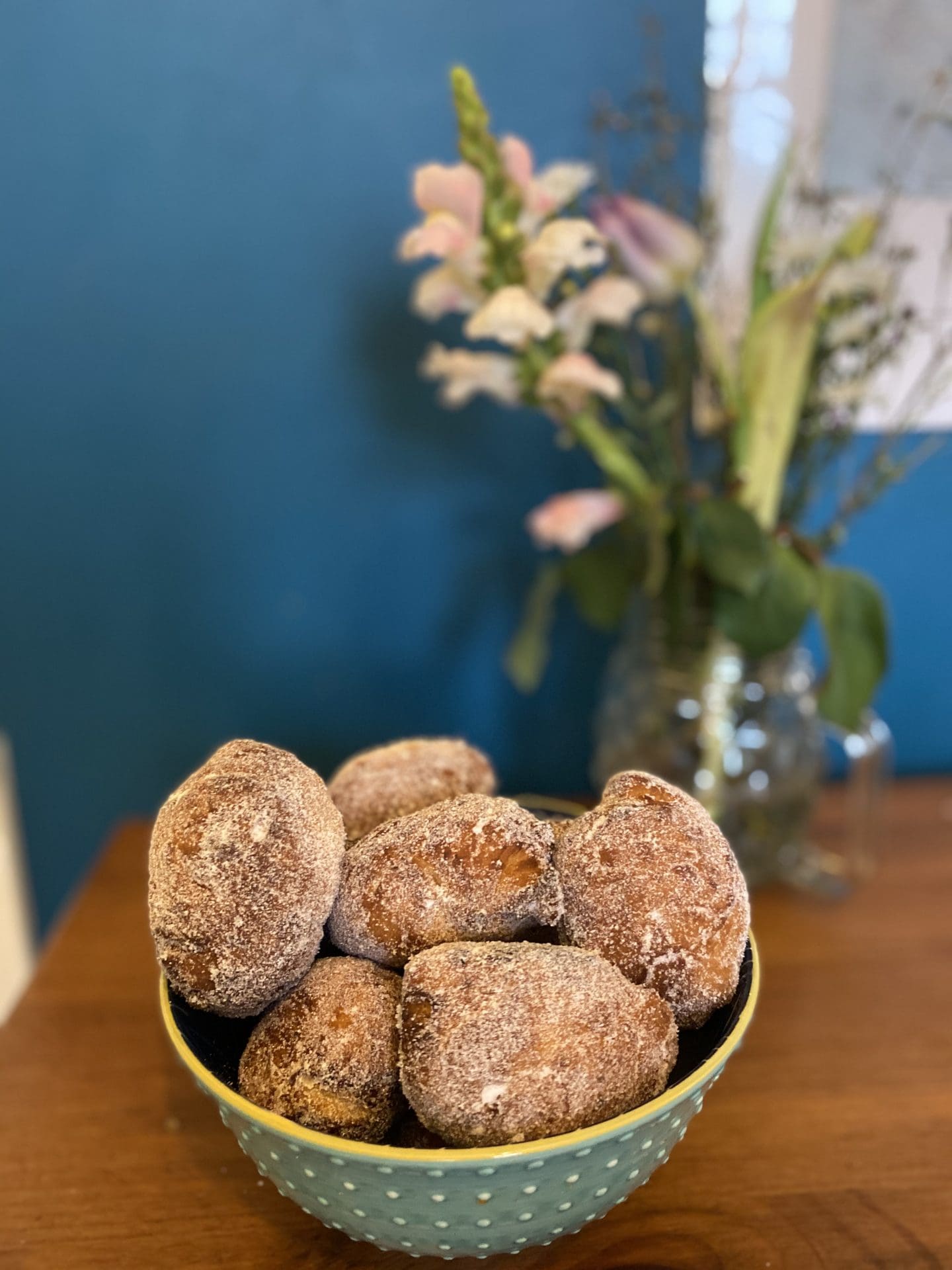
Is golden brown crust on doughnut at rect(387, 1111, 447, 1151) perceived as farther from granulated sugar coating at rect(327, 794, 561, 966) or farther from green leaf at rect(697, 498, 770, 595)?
green leaf at rect(697, 498, 770, 595)

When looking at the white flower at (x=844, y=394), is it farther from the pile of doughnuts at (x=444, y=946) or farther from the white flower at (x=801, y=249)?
the pile of doughnuts at (x=444, y=946)

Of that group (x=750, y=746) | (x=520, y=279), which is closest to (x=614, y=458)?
→ (x=520, y=279)

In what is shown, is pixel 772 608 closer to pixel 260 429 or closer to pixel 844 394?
pixel 844 394

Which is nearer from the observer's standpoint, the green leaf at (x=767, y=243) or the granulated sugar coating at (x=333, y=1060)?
the granulated sugar coating at (x=333, y=1060)

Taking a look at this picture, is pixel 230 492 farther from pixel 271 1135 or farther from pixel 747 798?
pixel 271 1135

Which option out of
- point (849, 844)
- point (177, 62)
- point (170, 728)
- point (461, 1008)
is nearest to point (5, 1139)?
point (461, 1008)

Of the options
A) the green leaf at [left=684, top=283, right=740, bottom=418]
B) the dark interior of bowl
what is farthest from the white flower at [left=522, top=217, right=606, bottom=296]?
the dark interior of bowl

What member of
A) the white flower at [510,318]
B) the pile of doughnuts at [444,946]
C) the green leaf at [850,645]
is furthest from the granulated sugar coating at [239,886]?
the green leaf at [850,645]

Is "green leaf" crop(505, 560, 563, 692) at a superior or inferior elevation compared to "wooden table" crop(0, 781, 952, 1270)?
superior
